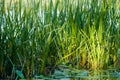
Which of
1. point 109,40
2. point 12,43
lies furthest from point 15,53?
point 109,40

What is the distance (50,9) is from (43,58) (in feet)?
2.65

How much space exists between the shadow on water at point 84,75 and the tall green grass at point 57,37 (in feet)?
0.40

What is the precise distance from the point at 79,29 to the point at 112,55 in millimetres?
565

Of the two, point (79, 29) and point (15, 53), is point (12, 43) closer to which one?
point (15, 53)

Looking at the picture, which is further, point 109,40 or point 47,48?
point 109,40

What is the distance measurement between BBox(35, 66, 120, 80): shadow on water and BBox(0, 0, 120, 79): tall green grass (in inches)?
4.9

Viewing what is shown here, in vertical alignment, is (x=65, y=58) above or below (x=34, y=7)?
below

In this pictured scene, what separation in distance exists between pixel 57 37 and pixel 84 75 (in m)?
0.65

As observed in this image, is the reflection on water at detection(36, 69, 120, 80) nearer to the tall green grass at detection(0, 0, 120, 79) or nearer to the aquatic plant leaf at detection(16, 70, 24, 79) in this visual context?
the tall green grass at detection(0, 0, 120, 79)

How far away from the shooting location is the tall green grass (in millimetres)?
4672

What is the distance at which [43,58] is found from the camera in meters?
4.77

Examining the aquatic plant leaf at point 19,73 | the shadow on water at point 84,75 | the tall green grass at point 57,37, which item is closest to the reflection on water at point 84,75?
the shadow on water at point 84,75

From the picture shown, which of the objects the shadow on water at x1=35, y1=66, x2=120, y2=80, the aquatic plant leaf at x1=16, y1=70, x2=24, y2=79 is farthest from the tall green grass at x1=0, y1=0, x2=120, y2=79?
the shadow on water at x1=35, y1=66, x2=120, y2=80

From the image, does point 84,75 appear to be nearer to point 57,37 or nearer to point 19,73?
point 57,37
